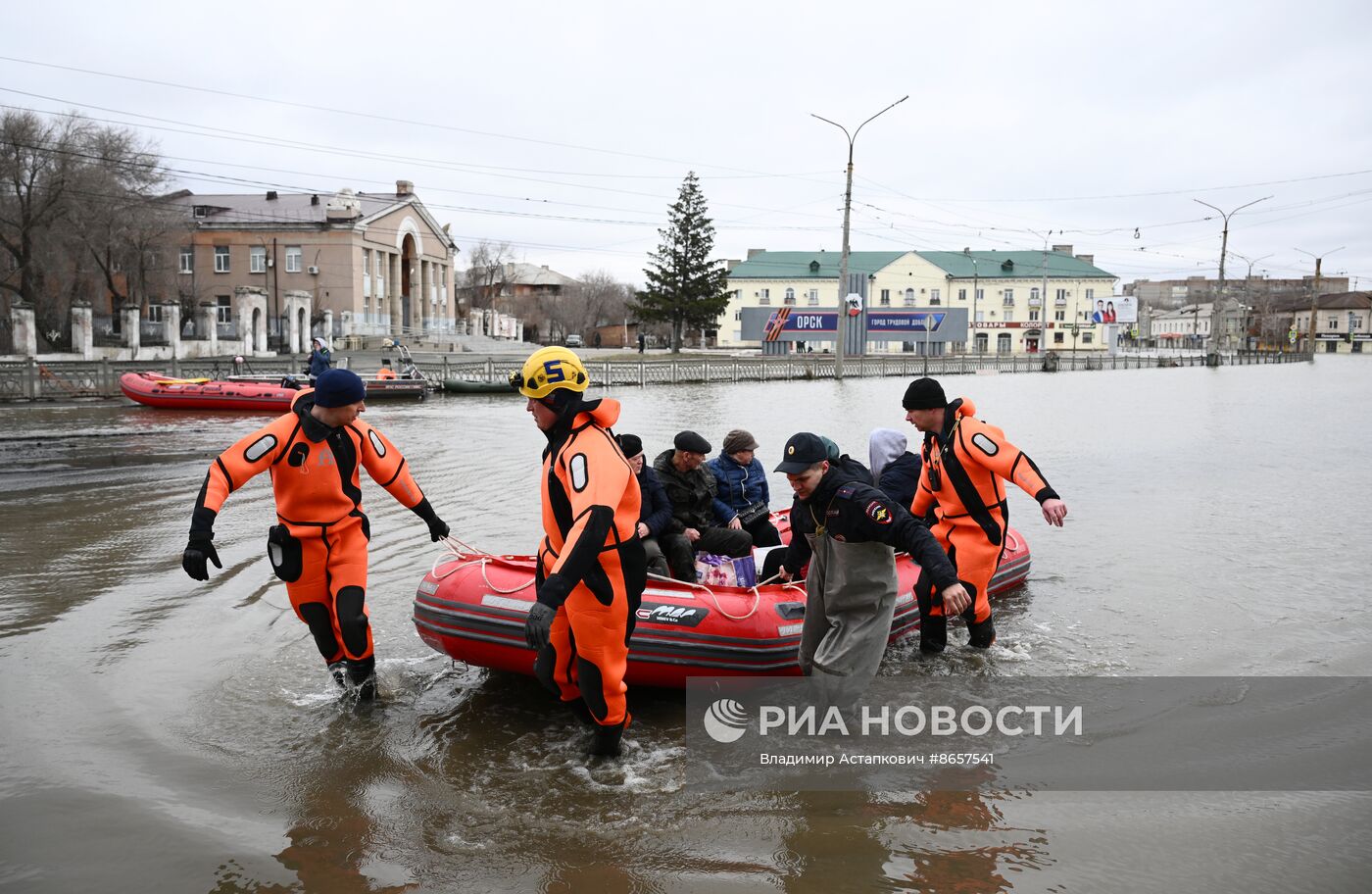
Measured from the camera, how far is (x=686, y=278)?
6631 centimetres

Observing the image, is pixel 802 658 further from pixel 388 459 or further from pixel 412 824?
pixel 388 459

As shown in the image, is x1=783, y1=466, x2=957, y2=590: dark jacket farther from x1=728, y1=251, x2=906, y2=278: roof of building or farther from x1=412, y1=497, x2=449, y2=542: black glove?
x1=728, y1=251, x2=906, y2=278: roof of building

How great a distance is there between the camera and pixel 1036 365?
2307 inches

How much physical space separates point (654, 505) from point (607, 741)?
2.08 m

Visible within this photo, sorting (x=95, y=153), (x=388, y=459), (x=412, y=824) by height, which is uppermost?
(x=95, y=153)

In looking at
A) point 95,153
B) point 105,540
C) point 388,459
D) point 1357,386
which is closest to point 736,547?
point 388,459

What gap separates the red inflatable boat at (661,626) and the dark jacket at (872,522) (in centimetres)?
119

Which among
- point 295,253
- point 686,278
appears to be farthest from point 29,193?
point 686,278

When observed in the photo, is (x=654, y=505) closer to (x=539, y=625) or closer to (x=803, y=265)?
(x=539, y=625)

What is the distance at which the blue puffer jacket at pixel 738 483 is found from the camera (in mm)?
7746

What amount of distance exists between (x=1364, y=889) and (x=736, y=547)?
4105mm

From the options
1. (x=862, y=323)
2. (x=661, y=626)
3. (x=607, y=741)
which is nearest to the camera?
(x=607, y=741)

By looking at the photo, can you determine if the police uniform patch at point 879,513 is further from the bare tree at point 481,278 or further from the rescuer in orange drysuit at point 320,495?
the bare tree at point 481,278

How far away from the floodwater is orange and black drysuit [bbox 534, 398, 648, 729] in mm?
638
